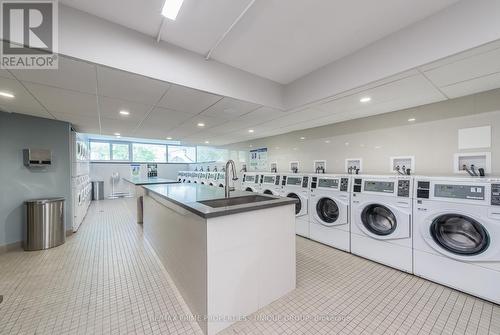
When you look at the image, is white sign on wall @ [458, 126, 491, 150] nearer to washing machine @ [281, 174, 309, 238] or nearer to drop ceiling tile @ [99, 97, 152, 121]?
washing machine @ [281, 174, 309, 238]

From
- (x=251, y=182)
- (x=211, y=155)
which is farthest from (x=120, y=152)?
(x=251, y=182)

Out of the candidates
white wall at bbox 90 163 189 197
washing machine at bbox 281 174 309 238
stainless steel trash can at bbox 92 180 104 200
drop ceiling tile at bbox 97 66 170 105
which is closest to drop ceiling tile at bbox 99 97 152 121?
drop ceiling tile at bbox 97 66 170 105

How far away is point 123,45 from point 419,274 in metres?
3.98

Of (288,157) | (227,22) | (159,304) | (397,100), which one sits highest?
(227,22)

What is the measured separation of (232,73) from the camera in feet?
7.99

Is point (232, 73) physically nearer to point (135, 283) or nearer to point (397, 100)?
point (397, 100)

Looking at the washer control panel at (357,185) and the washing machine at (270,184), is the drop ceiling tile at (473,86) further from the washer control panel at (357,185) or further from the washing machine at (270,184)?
the washing machine at (270,184)

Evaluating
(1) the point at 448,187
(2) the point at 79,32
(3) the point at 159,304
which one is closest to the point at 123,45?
(2) the point at 79,32

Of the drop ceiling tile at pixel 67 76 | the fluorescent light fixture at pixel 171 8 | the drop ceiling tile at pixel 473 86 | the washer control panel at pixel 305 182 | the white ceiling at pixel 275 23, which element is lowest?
the washer control panel at pixel 305 182

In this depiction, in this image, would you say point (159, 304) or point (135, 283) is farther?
point (135, 283)

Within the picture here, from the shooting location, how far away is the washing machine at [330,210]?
9.83ft

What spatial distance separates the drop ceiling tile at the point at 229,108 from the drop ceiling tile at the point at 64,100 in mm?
1481

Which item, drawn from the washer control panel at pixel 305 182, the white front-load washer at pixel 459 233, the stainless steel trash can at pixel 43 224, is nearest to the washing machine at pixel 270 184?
the washer control panel at pixel 305 182

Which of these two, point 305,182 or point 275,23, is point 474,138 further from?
point 275,23
